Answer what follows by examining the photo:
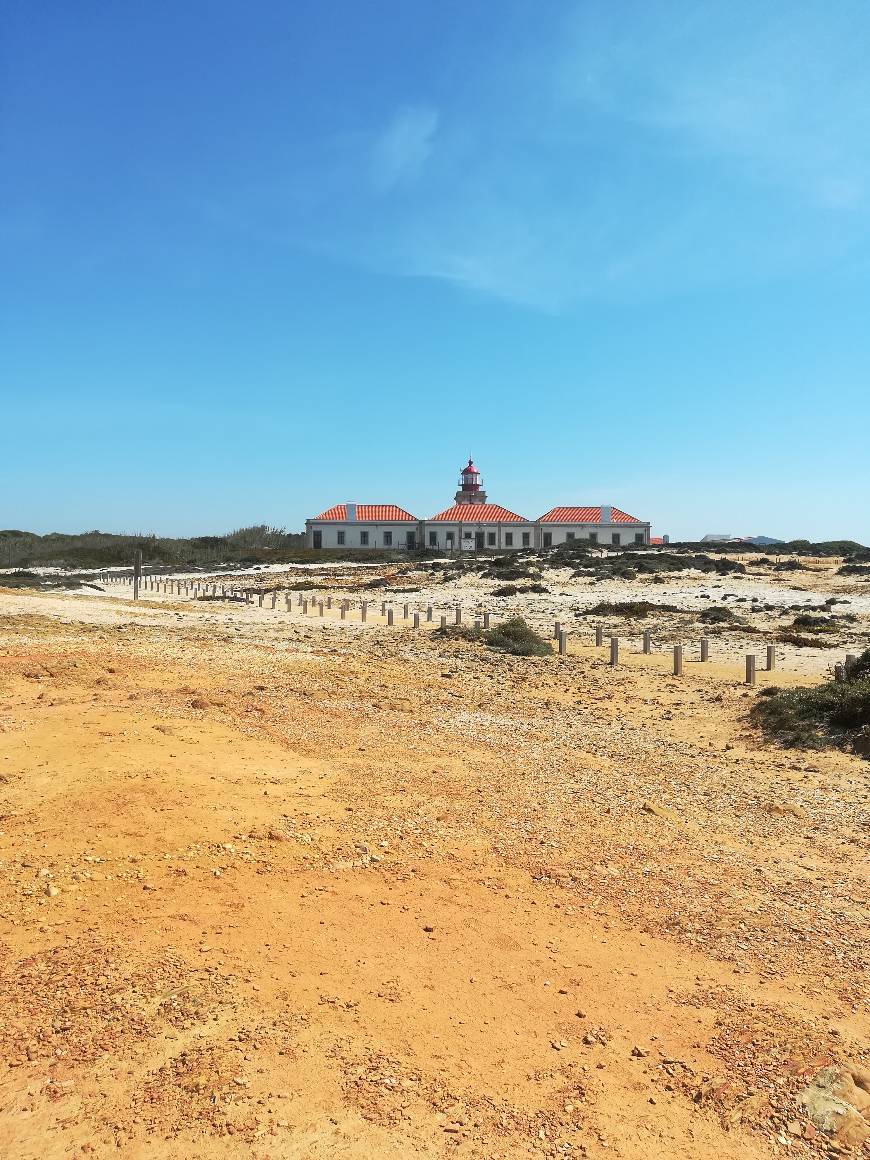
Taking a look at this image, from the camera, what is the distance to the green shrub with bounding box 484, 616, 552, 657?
65.2 ft

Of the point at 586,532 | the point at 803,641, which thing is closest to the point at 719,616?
the point at 803,641

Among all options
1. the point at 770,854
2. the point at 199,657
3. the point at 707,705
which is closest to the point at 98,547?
the point at 199,657

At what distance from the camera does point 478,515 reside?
7550 cm

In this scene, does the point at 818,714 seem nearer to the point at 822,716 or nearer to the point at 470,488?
the point at 822,716

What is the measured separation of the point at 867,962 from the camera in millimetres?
5387

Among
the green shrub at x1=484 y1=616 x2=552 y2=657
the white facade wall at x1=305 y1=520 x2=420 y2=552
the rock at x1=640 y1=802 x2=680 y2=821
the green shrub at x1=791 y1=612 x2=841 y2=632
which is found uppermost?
the white facade wall at x1=305 y1=520 x2=420 y2=552

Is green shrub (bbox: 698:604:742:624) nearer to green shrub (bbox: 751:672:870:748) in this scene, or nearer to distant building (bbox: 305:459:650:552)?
green shrub (bbox: 751:672:870:748)

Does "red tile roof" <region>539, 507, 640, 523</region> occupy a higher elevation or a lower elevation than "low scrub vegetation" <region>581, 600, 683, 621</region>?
higher

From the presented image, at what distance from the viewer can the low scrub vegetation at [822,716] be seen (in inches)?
446

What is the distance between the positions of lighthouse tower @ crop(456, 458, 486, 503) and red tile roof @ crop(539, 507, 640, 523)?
7.73m

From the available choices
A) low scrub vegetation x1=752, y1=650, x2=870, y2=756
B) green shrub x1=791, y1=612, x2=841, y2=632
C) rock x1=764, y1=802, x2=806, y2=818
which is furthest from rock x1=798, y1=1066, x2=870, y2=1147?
green shrub x1=791, y1=612, x2=841, y2=632

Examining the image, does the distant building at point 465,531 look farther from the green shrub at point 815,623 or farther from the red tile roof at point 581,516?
the green shrub at point 815,623

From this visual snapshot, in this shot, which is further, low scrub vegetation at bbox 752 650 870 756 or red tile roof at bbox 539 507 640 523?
red tile roof at bbox 539 507 640 523

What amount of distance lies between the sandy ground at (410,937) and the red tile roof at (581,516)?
6509 centimetres
